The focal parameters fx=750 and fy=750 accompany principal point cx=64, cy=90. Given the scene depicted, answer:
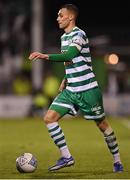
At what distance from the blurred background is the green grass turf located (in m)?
2.38

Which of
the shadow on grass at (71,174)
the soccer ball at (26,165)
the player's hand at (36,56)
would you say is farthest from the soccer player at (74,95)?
the player's hand at (36,56)

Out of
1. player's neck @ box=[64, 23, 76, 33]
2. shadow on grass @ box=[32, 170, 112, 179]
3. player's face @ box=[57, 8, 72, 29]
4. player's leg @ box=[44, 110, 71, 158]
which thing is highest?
player's face @ box=[57, 8, 72, 29]

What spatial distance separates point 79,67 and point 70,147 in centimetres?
458

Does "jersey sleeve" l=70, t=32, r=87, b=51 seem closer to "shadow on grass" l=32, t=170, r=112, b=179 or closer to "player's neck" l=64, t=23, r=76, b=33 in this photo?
"player's neck" l=64, t=23, r=76, b=33

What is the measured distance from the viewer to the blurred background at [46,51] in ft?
83.4

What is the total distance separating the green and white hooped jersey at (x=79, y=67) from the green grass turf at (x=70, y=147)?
3.79 ft

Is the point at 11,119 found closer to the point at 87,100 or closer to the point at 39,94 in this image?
the point at 39,94

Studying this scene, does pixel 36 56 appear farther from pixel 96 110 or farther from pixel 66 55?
pixel 96 110

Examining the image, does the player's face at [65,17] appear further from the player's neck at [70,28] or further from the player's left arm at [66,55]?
the player's left arm at [66,55]

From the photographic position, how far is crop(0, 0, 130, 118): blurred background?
2542 cm

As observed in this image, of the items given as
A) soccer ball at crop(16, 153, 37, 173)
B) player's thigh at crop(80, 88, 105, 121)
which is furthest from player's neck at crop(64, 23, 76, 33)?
soccer ball at crop(16, 153, 37, 173)

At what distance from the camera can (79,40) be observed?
964 centimetres

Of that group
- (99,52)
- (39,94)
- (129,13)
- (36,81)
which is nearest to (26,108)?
(39,94)

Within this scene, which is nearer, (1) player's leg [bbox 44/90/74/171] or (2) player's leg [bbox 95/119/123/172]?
(1) player's leg [bbox 44/90/74/171]
